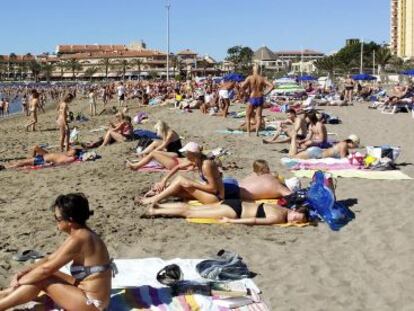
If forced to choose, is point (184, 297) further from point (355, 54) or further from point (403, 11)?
point (403, 11)

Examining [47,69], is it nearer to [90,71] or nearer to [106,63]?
[90,71]

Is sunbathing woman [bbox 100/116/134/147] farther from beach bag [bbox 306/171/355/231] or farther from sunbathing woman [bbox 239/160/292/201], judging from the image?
beach bag [bbox 306/171/355/231]

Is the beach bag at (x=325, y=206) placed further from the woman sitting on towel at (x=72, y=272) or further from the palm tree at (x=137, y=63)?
the palm tree at (x=137, y=63)

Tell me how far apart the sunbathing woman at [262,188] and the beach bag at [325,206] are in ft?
0.98

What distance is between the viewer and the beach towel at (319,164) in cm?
817

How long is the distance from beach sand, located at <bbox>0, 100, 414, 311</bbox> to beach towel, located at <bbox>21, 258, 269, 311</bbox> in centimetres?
34

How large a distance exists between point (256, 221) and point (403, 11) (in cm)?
8276

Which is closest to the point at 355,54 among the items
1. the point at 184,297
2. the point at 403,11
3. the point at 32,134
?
the point at 403,11

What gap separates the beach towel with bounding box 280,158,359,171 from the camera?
817cm

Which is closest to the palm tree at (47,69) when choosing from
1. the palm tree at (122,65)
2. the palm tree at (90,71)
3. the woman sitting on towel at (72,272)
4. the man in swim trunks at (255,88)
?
the palm tree at (90,71)

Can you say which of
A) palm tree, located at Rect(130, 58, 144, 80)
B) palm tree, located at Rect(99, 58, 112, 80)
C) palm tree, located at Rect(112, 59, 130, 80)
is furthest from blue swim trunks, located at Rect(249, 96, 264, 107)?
palm tree, located at Rect(99, 58, 112, 80)

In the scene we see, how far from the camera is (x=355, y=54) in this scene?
76.2 metres

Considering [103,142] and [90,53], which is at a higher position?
[90,53]

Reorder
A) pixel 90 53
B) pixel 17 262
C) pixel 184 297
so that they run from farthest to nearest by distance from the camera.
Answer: pixel 90 53 → pixel 17 262 → pixel 184 297
